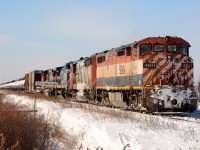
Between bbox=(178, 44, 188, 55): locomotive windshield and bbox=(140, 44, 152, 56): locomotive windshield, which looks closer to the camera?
bbox=(140, 44, 152, 56): locomotive windshield

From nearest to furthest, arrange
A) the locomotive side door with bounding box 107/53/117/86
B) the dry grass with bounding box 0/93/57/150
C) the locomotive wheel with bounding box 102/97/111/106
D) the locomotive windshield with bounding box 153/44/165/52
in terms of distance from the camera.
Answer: the dry grass with bounding box 0/93/57/150 < the locomotive windshield with bounding box 153/44/165/52 < the locomotive side door with bounding box 107/53/117/86 < the locomotive wheel with bounding box 102/97/111/106

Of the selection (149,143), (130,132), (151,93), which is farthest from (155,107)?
(149,143)

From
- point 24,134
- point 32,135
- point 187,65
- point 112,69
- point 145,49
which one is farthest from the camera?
point 112,69

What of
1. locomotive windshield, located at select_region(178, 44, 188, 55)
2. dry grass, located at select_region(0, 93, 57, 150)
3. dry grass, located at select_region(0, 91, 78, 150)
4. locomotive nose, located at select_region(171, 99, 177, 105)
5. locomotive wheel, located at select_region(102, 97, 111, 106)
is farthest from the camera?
locomotive wheel, located at select_region(102, 97, 111, 106)

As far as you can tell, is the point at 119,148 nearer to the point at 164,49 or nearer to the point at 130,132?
the point at 130,132

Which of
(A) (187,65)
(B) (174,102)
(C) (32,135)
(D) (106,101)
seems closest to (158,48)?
(A) (187,65)

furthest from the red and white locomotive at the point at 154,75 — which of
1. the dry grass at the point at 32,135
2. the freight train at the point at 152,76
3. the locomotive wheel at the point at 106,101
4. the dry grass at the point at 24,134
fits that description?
the dry grass at the point at 24,134

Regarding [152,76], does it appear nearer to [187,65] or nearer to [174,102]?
[174,102]

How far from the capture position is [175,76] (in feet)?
56.3

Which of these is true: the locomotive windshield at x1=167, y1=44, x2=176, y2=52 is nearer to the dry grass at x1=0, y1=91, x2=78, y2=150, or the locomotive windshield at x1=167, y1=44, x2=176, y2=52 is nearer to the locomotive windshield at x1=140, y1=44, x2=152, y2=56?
the locomotive windshield at x1=140, y1=44, x2=152, y2=56

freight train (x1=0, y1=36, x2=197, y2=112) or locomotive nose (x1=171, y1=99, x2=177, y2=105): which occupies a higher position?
freight train (x1=0, y1=36, x2=197, y2=112)

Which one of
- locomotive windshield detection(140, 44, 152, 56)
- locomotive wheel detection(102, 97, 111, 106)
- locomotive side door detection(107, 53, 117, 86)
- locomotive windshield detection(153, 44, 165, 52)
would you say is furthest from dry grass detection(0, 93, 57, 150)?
locomotive wheel detection(102, 97, 111, 106)

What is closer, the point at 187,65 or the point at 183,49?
the point at 187,65

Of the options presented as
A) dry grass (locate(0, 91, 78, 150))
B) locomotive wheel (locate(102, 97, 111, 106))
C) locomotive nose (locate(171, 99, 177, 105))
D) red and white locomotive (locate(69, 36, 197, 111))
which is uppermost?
red and white locomotive (locate(69, 36, 197, 111))
